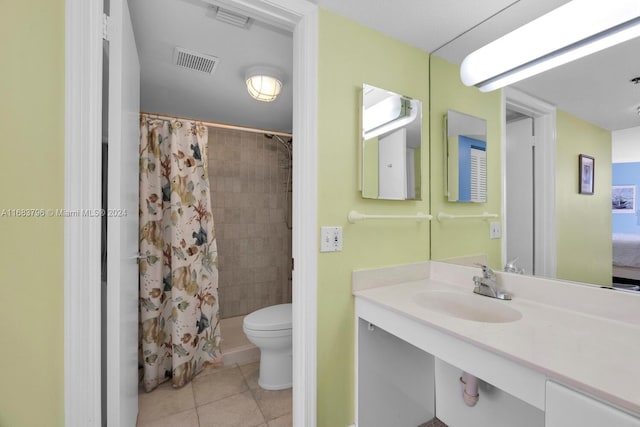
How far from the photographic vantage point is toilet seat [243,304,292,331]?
1753mm

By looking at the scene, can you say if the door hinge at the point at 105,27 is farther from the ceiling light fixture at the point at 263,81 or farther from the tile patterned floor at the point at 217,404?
the tile patterned floor at the point at 217,404

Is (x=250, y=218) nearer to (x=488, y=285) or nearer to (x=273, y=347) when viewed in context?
(x=273, y=347)

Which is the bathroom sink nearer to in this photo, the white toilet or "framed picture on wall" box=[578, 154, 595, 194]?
"framed picture on wall" box=[578, 154, 595, 194]

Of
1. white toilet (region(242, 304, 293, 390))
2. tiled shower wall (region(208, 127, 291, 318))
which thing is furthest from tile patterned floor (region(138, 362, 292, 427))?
tiled shower wall (region(208, 127, 291, 318))

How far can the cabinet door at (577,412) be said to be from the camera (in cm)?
54

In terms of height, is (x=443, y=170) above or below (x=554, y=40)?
below

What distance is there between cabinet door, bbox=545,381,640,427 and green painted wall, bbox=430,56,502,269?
2.46 ft

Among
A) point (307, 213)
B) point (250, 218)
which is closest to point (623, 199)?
point (307, 213)

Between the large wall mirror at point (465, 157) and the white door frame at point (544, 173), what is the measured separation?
7.5 inches

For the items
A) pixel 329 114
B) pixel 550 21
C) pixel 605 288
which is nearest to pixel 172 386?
pixel 329 114

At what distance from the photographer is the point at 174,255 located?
189cm

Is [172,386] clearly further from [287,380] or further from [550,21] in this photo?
[550,21]

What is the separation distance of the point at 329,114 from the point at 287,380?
1.73 m

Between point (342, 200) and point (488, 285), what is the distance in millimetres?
786
